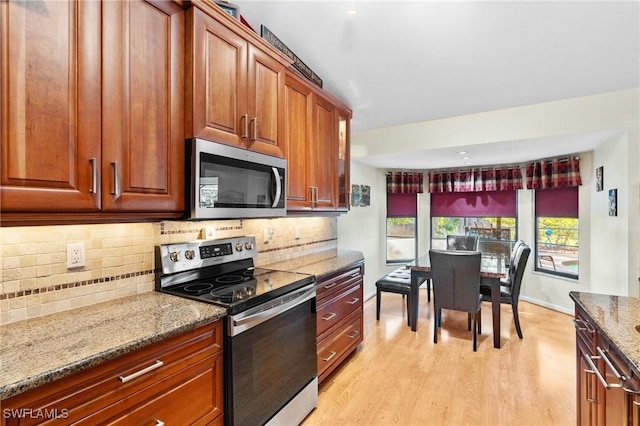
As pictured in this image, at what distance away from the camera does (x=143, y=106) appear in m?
1.35

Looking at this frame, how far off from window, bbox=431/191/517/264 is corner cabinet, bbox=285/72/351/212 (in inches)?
109

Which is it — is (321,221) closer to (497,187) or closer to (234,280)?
(234,280)

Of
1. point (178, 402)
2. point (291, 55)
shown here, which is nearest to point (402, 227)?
point (291, 55)

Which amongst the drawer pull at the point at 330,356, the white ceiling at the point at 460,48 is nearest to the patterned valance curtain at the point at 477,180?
the white ceiling at the point at 460,48

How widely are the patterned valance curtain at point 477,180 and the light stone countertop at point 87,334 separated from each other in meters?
4.46

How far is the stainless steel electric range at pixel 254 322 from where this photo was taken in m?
1.47

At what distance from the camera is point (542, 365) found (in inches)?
104

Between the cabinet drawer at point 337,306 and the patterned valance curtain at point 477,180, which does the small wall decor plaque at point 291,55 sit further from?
the patterned valance curtain at point 477,180

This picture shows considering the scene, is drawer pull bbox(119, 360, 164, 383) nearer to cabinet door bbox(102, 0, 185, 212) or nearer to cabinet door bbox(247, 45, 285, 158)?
cabinet door bbox(102, 0, 185, 212)

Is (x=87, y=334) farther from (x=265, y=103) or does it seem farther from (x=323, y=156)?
(x=323, y=156)

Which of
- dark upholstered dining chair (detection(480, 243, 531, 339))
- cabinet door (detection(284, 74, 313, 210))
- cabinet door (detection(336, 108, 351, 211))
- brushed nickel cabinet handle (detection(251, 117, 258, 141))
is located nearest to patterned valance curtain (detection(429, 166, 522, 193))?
dark upholstered dining chair (detection(480, 243, 531, 339))

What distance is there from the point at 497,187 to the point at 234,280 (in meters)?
4.27

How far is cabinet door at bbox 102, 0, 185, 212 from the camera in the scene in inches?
48.4

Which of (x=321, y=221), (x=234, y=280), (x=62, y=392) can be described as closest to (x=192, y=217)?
(x=234, y=280)
